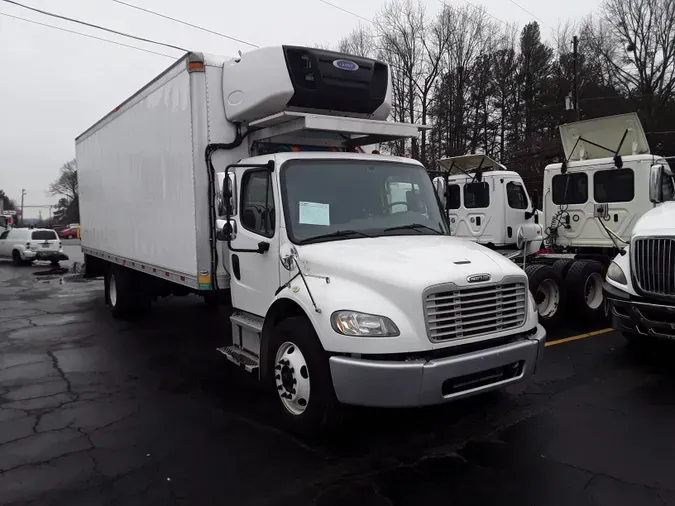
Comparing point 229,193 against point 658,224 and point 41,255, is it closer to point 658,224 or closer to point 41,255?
point 658,224

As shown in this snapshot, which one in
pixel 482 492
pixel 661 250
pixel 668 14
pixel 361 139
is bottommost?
pixel 482 492

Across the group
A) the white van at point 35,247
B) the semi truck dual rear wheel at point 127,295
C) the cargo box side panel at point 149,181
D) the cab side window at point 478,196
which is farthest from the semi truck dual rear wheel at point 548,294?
the white van at point 35,247

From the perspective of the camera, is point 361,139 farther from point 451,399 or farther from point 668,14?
point 668,14

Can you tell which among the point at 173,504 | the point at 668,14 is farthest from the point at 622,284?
the point at 668,14

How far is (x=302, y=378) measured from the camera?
443 centimetres

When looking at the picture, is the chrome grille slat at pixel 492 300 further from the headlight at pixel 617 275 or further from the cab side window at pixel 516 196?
the cab side window at pixel 516 196

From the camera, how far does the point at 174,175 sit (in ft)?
22.0

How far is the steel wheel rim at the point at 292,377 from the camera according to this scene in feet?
14.5

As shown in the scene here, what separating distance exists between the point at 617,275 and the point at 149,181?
6295mm

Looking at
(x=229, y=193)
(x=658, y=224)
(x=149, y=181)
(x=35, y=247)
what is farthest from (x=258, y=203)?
(x=35, y=247)

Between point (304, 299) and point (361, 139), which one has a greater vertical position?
point (361, 139)

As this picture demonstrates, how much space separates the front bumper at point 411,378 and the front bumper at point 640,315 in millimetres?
2691

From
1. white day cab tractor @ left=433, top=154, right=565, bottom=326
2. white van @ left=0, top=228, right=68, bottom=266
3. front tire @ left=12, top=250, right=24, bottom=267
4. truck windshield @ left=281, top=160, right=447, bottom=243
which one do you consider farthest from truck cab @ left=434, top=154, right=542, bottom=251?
front tire @ left=12, top=250, right=24, bottom=267

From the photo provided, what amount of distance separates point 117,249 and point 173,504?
22.2 feet
